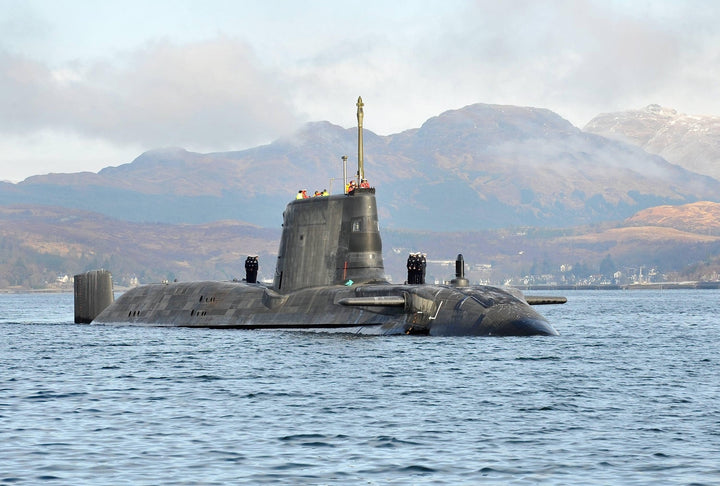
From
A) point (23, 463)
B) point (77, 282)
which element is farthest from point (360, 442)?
point (77, 282)

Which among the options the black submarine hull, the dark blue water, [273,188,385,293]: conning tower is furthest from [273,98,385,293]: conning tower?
the dark blue water

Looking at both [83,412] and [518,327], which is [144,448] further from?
[518,327]

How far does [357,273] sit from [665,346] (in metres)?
14.9

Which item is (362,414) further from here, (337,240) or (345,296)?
(337,240)

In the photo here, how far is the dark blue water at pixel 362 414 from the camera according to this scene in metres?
20.0

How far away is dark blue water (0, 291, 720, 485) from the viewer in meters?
20.0

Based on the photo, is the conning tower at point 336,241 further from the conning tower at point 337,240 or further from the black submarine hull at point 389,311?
the black submarine hull at point 389,311

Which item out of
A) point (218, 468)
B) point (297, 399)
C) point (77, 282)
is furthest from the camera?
point (77, 282)

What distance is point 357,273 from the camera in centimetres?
4875

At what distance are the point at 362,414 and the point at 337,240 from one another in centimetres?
2308

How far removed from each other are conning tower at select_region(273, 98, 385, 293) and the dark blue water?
493cm

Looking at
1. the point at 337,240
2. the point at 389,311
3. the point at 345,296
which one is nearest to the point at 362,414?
the point at 389,311

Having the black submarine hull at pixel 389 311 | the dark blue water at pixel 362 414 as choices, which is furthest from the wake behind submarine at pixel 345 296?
the dark blue water at pixel 362 414

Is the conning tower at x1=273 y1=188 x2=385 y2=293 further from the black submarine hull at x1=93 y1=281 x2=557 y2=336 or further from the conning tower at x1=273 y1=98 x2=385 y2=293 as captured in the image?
the black submarine hull at x1=93 y1=281 x2=557 y2=336
